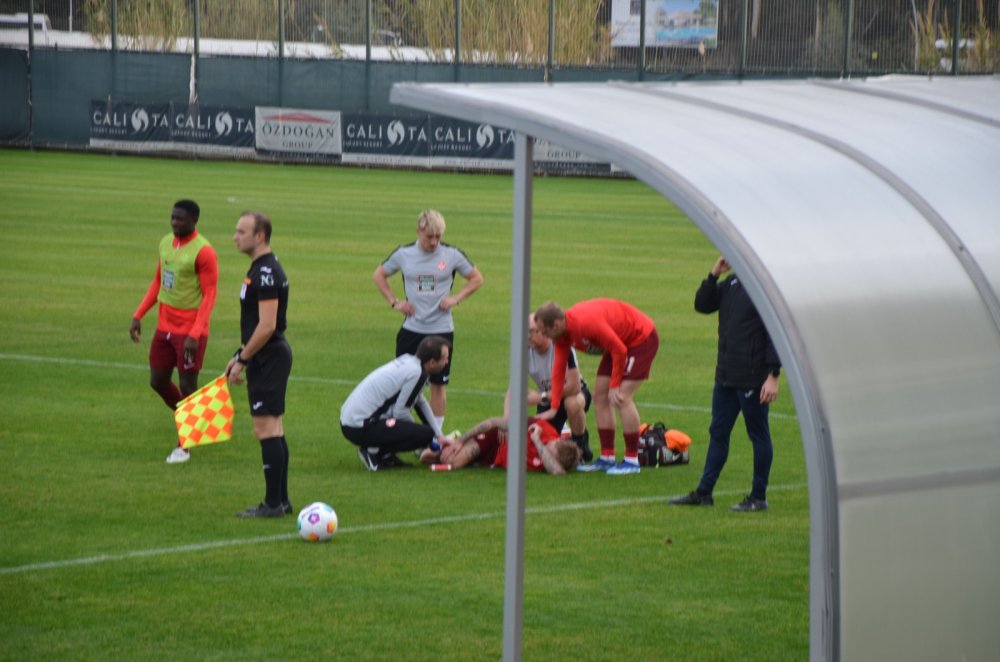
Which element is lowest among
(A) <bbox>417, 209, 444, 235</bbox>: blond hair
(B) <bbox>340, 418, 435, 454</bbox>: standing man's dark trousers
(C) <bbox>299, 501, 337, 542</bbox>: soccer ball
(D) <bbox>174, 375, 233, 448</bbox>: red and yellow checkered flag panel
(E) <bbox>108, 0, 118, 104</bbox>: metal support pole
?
(C) <bbox>299, 501, 337, 542</bbox>: soccer ball

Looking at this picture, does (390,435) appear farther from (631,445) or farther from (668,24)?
(668,24)

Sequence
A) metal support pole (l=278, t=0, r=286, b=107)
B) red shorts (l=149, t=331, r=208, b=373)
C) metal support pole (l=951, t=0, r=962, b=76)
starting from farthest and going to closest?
metal support pole (l=278, t=0, r=286, b=107) → metal support pole (l=951, t=0, r=962, b=76) → red shorts (l=149, t=331, r=208, b=373)

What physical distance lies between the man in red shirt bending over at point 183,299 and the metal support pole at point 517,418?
6.91 meters

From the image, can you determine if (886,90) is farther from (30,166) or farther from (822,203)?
(30,166)

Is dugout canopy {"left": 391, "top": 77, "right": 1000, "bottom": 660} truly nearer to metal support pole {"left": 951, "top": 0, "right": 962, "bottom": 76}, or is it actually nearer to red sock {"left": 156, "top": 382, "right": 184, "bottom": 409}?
red sock {"left": 156, "top": 382, "right": 184, "bottom": 409}

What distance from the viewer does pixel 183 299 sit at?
14.0 metres

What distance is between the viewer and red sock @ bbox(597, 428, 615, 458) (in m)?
13.6

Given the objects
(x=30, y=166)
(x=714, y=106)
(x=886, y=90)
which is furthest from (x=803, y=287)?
(x=30, y=166)

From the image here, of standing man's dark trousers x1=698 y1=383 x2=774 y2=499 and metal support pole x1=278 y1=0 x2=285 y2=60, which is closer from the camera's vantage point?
standing man's dark trousers x1=698 y1=383 x2=774 y2=499

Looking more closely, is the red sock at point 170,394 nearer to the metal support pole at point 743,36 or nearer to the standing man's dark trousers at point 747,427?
the standing man's dark trousers at point 747,427

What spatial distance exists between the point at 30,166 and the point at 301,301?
2588 centimetres

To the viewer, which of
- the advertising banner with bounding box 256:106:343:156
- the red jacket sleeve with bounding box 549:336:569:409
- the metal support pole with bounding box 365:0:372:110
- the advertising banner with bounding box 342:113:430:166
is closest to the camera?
the red jacket sleeve with bounding box 549:336:569:409

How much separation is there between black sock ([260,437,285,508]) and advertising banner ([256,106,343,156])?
3868cm

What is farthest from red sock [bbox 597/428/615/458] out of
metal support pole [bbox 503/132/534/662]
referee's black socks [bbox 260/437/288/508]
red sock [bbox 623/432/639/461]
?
metal support pole [bbox 503/132/534/662]
